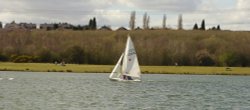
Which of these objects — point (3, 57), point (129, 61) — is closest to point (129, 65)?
point (129, 61)

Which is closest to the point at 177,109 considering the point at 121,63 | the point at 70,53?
the point at 121,63

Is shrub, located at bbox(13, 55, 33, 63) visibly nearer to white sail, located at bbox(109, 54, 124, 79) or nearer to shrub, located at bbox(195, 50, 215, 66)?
shrub, located at bbox(195, 50, 215, 66)

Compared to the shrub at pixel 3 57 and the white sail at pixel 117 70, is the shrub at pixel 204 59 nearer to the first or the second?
the shrub at pixel 3 57

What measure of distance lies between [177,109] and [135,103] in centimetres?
547

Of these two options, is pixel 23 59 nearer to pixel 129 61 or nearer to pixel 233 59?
pixel 233 59

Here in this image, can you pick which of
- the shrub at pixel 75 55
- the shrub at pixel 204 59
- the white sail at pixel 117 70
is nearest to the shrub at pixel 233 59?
the shrub at pixel 204 59

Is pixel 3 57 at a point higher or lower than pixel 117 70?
higher

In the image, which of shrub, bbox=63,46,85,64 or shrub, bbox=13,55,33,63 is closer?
shrub, bbox=13,55,33,63

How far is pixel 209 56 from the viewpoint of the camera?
18388cm

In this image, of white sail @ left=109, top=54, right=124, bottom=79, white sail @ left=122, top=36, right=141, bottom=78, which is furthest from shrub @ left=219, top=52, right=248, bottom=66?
white sail @ left=122, top=36, right=141, bottom=78

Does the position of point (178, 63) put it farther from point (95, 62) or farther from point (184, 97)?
point (184, 97)

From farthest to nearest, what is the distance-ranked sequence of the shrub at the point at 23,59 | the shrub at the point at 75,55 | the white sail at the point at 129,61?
the shrub at the point at 75,55
the shrub at the point at 23,59
the white sail at the point at 129,61

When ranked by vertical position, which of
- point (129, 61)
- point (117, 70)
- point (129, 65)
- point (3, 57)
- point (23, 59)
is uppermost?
point (3, 57)

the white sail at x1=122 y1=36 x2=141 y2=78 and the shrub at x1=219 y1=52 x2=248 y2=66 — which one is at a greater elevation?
the shrub at x1=219 y1=52 x2=248 y2=66
